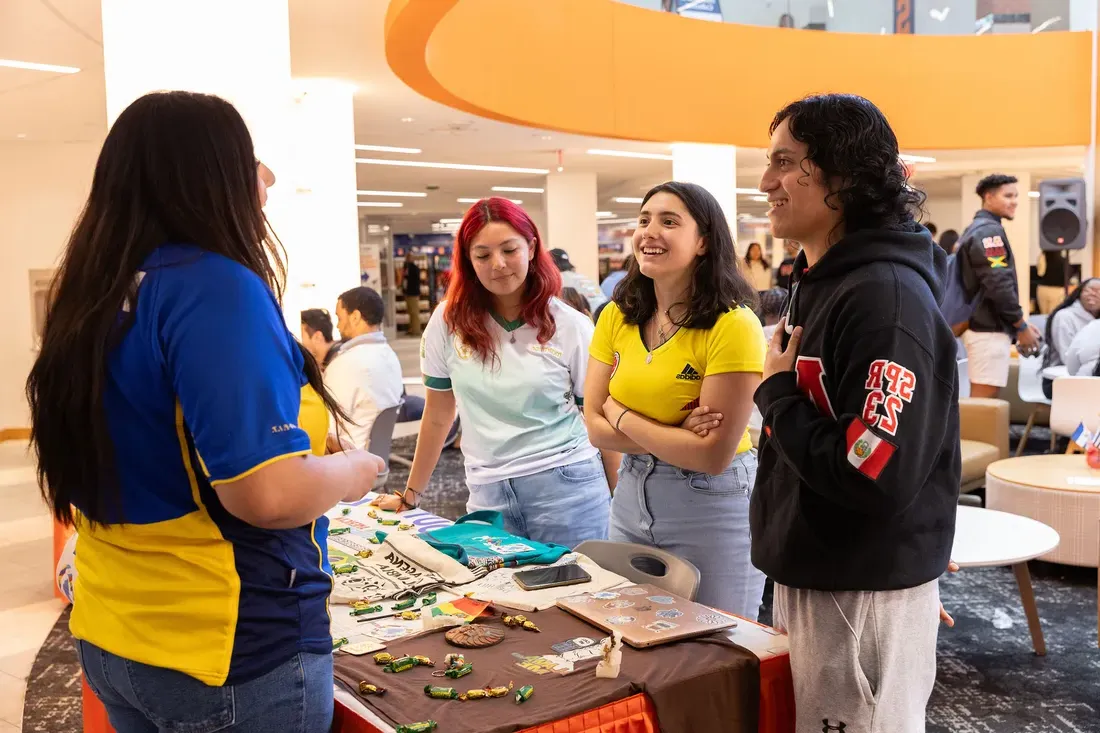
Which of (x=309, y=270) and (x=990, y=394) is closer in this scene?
(x=990, y=394)

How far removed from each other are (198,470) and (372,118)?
901 centimetres

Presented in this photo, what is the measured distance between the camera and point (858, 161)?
150 centimetres

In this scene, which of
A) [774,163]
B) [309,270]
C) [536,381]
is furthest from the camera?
[309,270]

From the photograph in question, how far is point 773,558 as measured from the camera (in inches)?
59.8

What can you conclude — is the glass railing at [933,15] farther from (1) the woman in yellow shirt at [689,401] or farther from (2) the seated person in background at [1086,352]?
Result: (1) the woman in yellow shirt at [689,401]

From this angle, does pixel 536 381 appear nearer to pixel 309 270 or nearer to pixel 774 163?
pixel 774 163

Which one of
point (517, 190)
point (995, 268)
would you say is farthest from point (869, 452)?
point (517, 190)

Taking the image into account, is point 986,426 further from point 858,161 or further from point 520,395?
point 858,161

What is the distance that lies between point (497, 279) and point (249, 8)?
2.26 metres

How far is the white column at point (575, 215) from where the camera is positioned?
608 inches

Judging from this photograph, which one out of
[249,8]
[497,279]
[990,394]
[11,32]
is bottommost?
[990,394]

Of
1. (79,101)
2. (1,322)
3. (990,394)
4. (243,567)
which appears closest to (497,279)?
(243,567)

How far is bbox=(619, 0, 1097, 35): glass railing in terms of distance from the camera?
1109cm

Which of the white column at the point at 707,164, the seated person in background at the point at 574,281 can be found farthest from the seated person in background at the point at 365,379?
the white column at the point at 707,164
